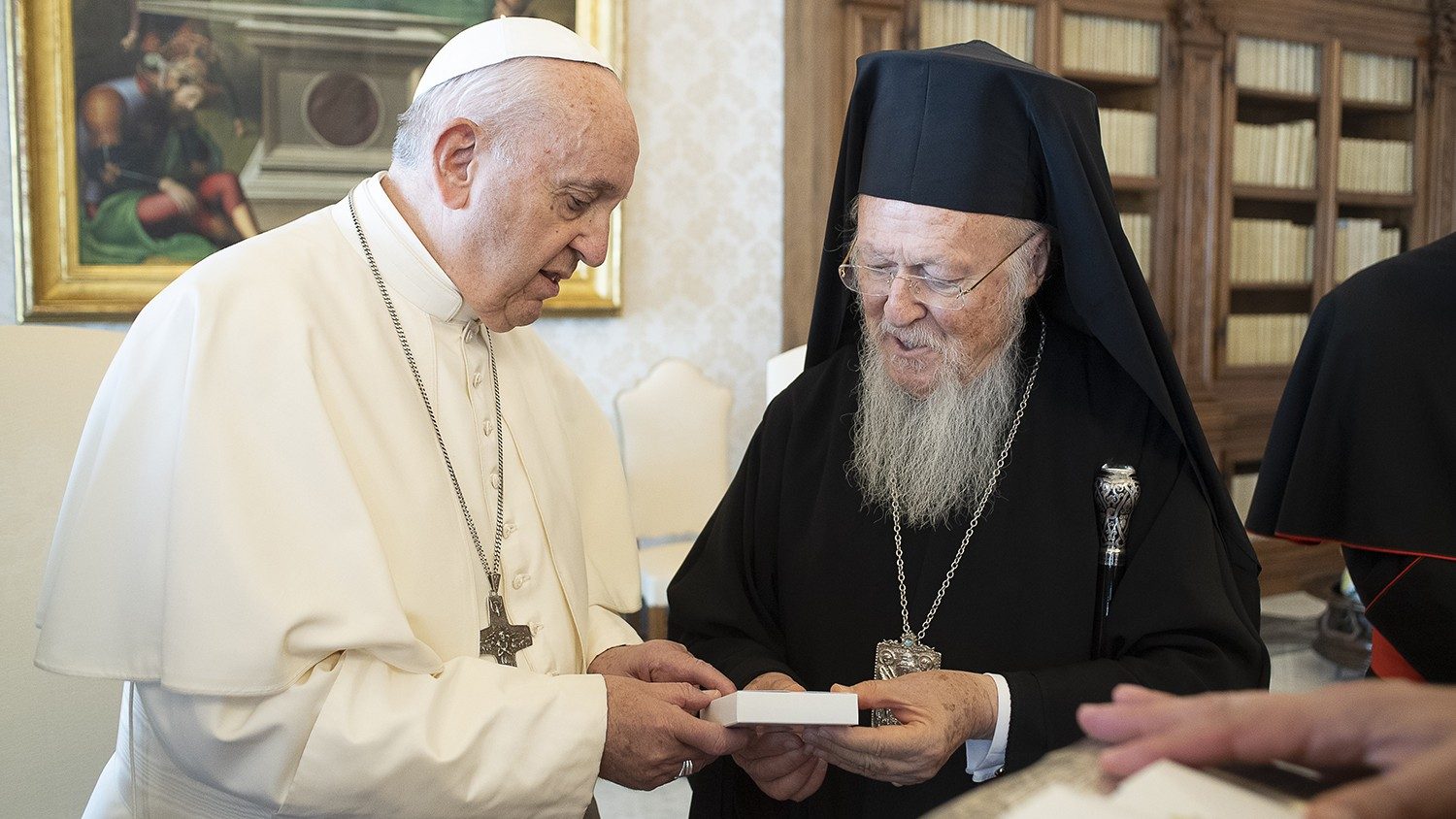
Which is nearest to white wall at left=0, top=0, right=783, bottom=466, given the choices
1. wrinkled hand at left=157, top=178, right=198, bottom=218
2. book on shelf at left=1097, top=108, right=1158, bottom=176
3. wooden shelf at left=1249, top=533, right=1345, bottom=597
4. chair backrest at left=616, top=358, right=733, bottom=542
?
chair backrest at left=616, top=358, right=733, bottom=542

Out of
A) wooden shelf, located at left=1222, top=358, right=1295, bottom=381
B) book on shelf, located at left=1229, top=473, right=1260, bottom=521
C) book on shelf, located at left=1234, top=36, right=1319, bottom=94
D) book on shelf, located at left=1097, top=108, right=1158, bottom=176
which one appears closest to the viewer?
book on shelf, located at left=1097, top=108, right=1158, bottom=176

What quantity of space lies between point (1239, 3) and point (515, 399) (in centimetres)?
588

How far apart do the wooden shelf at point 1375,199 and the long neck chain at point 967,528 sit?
5805 mm

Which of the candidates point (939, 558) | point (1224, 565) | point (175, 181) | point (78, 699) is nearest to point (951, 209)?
point (939, 558)

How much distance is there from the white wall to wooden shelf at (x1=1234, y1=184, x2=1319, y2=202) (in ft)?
9.44

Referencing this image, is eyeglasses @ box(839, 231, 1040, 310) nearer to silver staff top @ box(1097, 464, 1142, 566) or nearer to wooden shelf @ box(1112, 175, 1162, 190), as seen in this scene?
silver staff top @ box(1097, 464, 1142, 566)

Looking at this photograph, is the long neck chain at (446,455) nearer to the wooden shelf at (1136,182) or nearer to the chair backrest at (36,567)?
the chair backrest at (36,567)

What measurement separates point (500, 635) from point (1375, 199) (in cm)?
709

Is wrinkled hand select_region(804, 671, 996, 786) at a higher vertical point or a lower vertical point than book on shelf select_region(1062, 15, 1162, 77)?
lower

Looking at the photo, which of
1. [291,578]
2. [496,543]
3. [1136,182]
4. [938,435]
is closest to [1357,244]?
[1136,182]

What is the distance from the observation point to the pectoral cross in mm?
1903

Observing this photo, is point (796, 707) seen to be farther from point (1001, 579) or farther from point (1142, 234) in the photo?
point (1142, 234)

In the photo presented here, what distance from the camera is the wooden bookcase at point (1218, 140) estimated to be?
219 inches

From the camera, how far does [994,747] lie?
1819 mm
